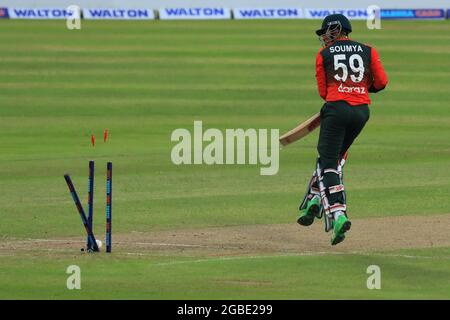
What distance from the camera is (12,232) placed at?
14.0 meters

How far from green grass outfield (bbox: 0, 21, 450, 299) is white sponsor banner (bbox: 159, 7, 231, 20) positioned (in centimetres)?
582

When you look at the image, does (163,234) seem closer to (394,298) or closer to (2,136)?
(394,298)

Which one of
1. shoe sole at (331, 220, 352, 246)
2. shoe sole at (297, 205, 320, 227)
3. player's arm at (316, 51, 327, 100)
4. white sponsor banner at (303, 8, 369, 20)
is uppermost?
white sponsor banner at (303, 8, 369, 20)

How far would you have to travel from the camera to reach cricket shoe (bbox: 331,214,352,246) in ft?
39.9

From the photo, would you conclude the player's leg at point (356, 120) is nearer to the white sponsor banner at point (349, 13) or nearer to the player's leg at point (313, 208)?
the player's leg at point (313, 208)

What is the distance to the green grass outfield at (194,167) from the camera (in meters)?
11.5

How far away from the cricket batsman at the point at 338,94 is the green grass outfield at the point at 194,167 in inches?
25.8

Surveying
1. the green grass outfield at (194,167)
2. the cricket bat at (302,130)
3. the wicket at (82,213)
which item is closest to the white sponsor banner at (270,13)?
the green grass outfield at (194,167)

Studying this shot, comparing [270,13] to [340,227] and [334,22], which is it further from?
[340,227]

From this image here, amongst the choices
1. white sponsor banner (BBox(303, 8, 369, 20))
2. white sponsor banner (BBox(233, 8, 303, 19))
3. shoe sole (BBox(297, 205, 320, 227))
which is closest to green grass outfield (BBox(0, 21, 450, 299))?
shoe sole (BBox(297, 205, 320, 227))

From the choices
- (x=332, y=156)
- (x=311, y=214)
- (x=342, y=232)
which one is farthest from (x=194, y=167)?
(x=342, y=232)

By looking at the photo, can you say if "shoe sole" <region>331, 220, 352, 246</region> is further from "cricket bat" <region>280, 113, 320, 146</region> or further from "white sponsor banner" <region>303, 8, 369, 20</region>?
"white sponsor banner" <region>303, 8, 369, 20</region>

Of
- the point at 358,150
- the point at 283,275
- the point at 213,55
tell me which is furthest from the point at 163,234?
the point at 213,55

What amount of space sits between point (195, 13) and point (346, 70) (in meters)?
42.7
